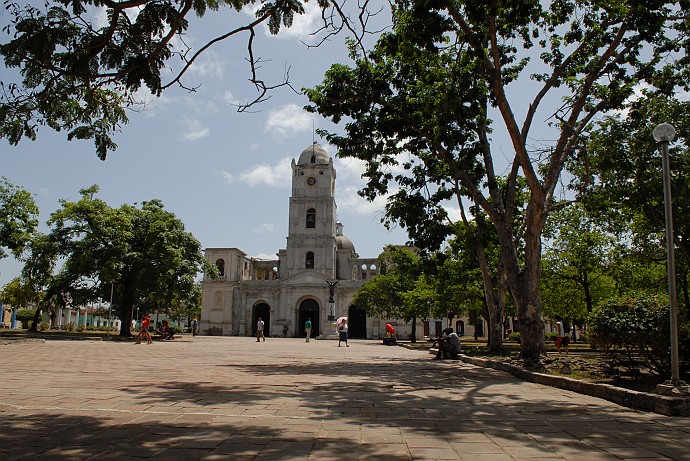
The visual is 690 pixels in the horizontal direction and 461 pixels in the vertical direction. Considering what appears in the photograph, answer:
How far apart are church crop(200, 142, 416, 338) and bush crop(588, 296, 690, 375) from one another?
45.9 m

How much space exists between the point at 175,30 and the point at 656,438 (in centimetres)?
668

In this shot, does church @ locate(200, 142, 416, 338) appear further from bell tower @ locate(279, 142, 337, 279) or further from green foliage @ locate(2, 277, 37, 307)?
Result: green foliage @ locate(2, 277, 37, 307)

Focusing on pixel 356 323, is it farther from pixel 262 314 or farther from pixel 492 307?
pixel 492 307

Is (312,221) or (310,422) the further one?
(312,221)

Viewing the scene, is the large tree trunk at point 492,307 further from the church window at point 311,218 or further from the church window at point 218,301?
the church window at point 218,301

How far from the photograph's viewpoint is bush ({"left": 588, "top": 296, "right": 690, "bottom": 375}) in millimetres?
8094

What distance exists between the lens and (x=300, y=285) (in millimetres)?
55469

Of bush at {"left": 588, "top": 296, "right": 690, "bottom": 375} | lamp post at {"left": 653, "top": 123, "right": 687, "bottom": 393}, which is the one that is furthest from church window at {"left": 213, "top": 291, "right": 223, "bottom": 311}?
lamp post at {"left": 653, "top": 123, "right": 687, "bottom": 393}

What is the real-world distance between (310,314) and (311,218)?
34.0 ft

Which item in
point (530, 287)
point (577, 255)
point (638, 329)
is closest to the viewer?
point (638, 329)

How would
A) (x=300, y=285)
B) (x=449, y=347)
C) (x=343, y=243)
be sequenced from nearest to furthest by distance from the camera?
(x=449, y=347) < (x=300, y=285) < (x=343, y=243)

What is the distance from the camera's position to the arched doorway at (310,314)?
55938 mm

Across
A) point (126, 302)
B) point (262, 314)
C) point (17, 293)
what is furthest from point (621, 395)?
point (262, 314)

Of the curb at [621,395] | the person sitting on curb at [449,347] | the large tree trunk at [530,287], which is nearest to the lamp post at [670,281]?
the curb at [621,395]
